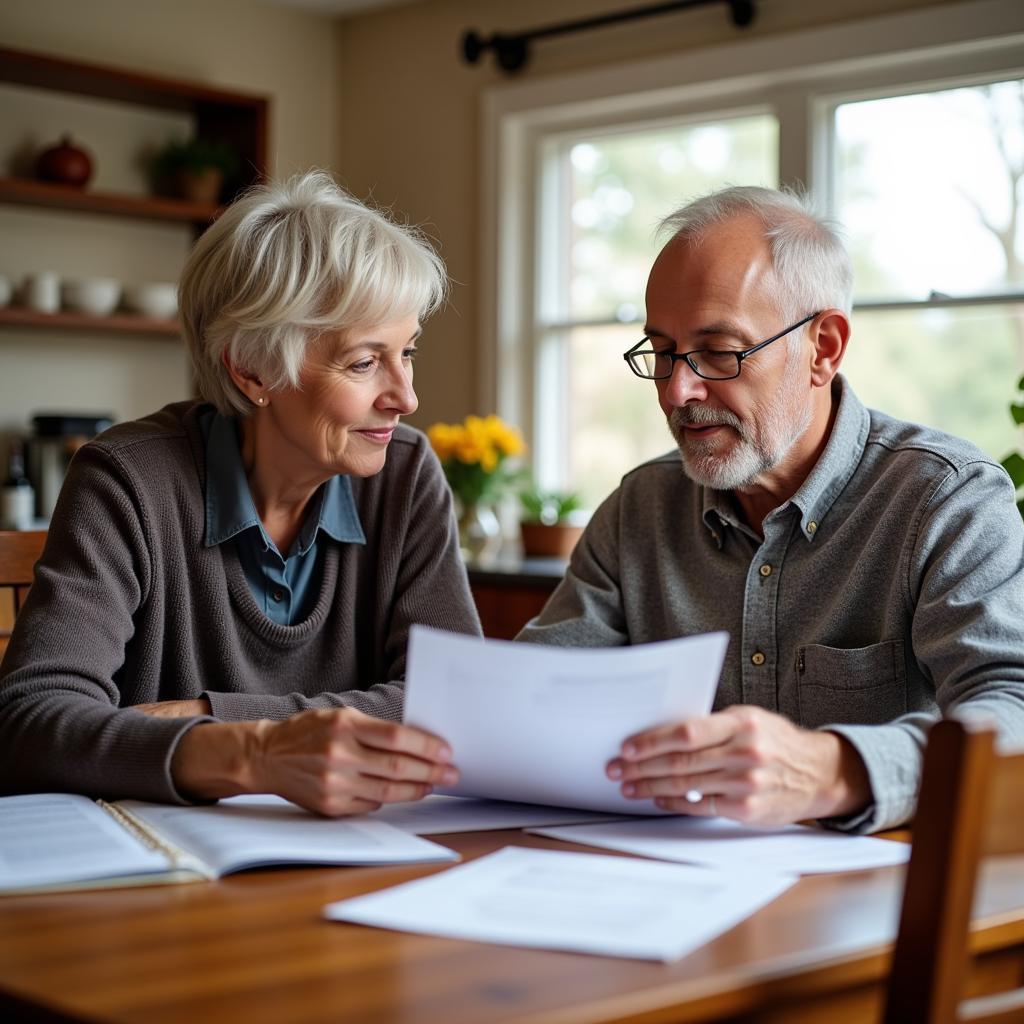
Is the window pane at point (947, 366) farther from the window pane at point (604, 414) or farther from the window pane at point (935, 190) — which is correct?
the window pane at point (604, 414)

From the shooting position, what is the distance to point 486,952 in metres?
0.97

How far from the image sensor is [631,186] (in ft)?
14.4

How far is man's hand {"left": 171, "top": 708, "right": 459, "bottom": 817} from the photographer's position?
4.26 ft

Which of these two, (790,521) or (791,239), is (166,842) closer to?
(790,521)

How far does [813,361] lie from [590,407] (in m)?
2.72

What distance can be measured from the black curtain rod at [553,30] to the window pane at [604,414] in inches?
34.2

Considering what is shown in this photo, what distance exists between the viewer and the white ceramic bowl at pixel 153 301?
14.6 feet

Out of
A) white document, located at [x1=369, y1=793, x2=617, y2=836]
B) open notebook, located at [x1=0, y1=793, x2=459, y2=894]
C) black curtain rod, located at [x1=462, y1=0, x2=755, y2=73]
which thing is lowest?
white document, located at [x1=369, y1=793, x2=617, y2=836]

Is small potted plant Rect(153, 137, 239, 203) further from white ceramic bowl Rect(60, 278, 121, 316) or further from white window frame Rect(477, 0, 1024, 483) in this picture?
white window frame Rect(477, 0, 1024, 483)

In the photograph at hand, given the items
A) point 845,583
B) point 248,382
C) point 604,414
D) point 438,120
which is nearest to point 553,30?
point 438,120

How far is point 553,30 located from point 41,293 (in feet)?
5.60

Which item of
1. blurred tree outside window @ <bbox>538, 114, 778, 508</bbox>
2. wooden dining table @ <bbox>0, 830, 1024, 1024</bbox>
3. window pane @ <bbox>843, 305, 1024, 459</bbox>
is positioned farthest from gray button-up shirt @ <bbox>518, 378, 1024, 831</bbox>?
blurred tree outside window @ <bbox>538, 114, 778, 508</bbox>

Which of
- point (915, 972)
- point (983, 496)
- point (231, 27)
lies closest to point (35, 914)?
point (915, 972)

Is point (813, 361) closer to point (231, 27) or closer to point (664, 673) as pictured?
point (664, 673)
